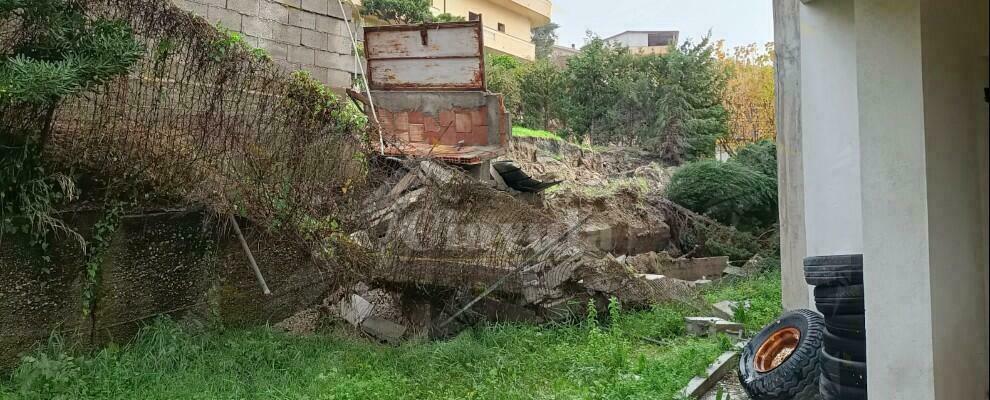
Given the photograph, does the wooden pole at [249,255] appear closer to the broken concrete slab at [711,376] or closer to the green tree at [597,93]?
the broken concrete slab at [711,376]

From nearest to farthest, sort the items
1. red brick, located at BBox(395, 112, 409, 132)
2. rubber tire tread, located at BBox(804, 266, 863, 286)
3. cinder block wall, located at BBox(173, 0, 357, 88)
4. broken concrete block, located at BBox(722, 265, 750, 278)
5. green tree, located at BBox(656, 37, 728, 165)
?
rubber tire tread, located at BBox(804, 266, 863, 286) → cinder block wall, located at BBox(173, 0, 357, 88) → red brick, located at BBox(395, 112, 409, 132) → broken concrete block, located at BBox(722, 265, 750, 278) → green tree, located at BBox(656, 37, 728, 165)

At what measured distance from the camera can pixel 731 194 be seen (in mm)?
15281

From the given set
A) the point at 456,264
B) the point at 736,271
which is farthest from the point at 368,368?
the point at 736,271

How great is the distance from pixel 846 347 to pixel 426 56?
748cm

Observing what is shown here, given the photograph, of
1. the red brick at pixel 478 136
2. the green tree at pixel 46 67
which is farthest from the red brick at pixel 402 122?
the green tree at pixel 46 67

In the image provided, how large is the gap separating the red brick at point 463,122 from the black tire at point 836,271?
250 inches

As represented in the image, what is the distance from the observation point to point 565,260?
7.61 m

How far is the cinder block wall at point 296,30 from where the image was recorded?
786cm

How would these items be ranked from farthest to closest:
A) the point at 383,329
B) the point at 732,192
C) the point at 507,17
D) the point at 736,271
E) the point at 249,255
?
the point at 507,17
the point at 732,192
the point at 736,271
the point at 383,329
the point at 249,255

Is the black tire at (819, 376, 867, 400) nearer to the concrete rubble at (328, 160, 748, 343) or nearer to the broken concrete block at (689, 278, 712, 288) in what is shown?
the concrete rubble at (328, 160, 748, 343)

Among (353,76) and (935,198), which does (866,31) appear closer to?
(935,198)

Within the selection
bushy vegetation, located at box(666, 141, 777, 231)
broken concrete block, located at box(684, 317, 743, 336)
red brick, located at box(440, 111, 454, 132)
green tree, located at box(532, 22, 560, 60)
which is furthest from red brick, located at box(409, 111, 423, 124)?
green tree, located at box(532, 22, 560, 60)

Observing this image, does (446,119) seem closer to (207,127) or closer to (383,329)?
(383,329)

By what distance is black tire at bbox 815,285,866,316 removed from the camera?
13.9 feet
